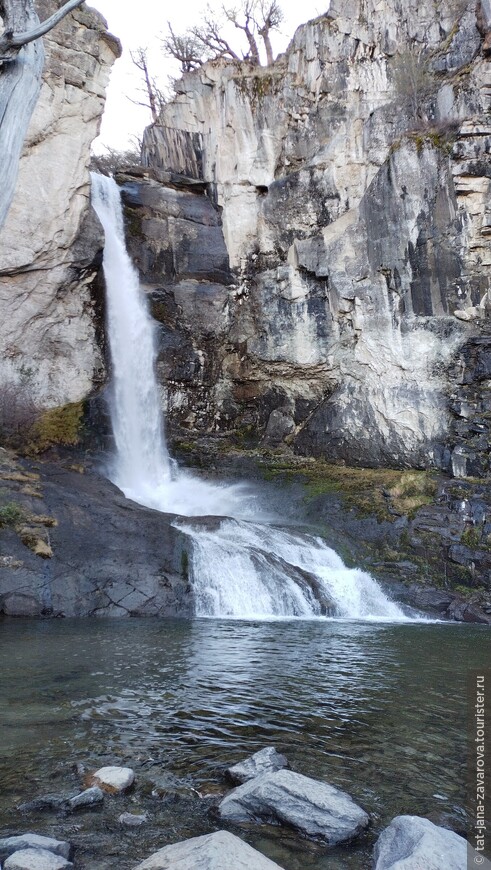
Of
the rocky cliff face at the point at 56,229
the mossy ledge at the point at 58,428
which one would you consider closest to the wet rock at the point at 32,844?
the mossy ledge at the point at 58,428

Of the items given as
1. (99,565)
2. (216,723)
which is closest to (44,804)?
(216,723)

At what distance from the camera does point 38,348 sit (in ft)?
63.6

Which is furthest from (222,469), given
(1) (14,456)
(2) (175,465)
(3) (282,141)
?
(3) (282,141)

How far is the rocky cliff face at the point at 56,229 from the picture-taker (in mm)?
18266

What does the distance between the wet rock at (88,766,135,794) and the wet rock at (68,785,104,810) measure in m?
0.13

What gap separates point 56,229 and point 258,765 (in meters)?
17.4

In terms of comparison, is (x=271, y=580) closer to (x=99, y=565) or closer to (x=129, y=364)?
(x=99, y=565)

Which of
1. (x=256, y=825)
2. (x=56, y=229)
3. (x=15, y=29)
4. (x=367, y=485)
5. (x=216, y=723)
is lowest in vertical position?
(x=216, y=723)

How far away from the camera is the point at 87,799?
4.11 m

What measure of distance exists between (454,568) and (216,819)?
1272cm

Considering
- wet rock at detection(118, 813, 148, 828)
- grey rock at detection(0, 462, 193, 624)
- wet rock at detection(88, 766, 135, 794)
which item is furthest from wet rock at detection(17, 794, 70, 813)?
grey rock at detection(0, 462, 193, 624)

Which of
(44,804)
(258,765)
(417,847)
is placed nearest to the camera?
(417,847)

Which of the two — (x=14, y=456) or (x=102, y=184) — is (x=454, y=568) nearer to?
(x=14, y=456)

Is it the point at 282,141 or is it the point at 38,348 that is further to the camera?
the point at 282,141
